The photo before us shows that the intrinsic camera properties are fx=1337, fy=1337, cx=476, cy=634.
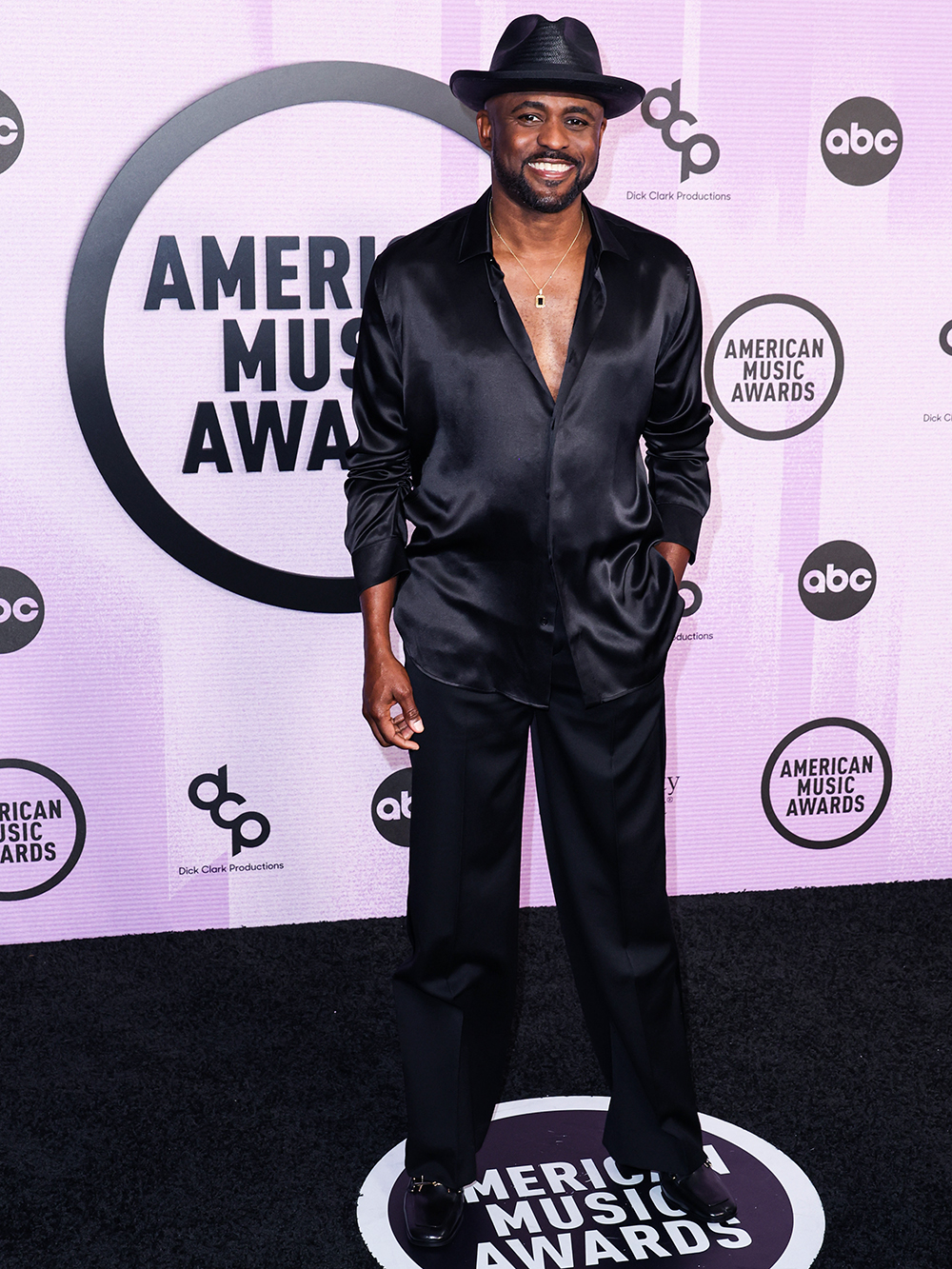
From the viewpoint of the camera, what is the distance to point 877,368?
311 cm

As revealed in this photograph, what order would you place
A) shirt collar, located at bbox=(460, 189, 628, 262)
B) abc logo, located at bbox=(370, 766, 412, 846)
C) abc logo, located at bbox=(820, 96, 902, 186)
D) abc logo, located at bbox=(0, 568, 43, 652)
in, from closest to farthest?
1. shirt collar, located at bbox=(460, 189, 628, 262)
2. abc logo, located at bbox=(0, 568, 43, 652)
3. abc logo, located at bbox=(820, 96, 902, 186)
4. abc logo, located at bbox=(370, 766, 412, 846)

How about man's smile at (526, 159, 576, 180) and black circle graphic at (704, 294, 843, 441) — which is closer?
man's smile at (526, 159, 576, 180)

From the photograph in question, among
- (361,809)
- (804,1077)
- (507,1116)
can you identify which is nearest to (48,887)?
(361,809)

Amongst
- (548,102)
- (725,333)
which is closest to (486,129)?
(548,102)

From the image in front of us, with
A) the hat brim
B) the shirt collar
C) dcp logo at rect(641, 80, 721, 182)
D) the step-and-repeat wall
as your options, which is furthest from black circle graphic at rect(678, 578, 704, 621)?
the hat brim

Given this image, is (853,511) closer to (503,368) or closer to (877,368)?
(877,368)

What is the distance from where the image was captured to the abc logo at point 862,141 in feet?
9.77

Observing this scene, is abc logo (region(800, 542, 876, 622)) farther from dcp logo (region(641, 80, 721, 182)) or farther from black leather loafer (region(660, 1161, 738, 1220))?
black leather loafer (region(660, 1161, 738, 1220))

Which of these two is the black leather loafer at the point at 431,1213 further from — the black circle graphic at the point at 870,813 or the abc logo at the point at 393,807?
the black circle graphic at the point at 870,813

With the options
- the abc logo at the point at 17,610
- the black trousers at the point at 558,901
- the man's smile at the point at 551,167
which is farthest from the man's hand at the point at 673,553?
the abc logo at the point at 17,610

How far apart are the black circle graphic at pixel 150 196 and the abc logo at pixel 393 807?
659 mm

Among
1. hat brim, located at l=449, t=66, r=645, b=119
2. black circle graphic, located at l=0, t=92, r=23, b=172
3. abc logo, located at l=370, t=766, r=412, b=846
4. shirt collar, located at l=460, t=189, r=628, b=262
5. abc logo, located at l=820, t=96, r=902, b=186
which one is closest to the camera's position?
hat brim, located at l=449, t=66, r=645, b=119

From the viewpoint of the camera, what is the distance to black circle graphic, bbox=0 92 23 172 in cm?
266

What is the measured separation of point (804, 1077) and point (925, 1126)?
234 millimetres
